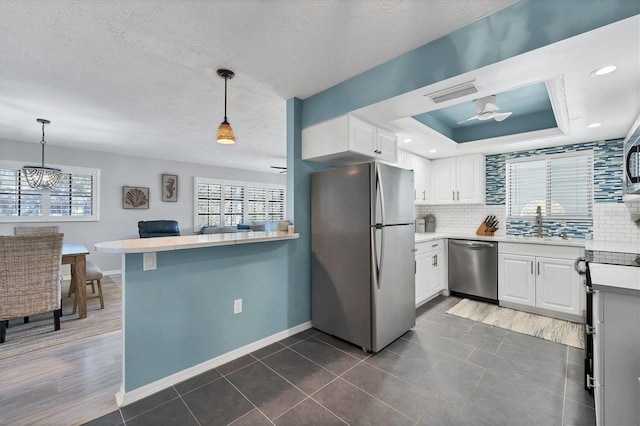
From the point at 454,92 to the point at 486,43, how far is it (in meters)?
0.40

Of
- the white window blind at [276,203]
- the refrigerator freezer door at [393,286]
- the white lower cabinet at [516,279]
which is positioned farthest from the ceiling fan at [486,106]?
the white window blind at [276,203]

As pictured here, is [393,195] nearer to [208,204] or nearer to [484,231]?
[484,231]

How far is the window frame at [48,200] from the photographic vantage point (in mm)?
4635

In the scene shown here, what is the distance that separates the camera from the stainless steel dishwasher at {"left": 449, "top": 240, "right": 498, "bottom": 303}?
3.63 meters

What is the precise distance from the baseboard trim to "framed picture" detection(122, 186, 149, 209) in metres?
4.83

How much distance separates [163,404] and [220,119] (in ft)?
9.96

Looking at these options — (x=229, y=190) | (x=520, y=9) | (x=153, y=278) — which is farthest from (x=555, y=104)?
(x=229, y=190)

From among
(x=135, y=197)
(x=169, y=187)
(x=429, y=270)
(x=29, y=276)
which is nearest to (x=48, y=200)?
(x=135, y=197)

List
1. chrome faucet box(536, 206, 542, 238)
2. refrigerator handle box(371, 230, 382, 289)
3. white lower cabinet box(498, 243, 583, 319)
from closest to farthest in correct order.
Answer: refrigerator handle box(371, 230, 382, 289) → white lower cabinet box(498, 243, 583, 319) → chrome faucet box(536, 206, 542, 238)

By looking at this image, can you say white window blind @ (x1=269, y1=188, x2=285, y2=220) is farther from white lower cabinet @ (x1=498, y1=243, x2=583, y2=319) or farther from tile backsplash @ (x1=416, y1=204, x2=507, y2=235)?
white lower cabinet @ (x1=498, y1=243, x2=583, y2=319)

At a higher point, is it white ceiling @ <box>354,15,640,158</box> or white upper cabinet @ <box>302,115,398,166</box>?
white ceiling @ <box>354,15,640,158</box>

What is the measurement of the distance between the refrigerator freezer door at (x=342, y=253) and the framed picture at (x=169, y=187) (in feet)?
15.6

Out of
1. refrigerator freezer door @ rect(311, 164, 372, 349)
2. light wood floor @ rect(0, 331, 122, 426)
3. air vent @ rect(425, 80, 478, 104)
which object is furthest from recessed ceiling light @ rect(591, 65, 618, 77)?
light wood floor @ rect(0, 331, 122, 426)

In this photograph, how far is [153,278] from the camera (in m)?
1.91
